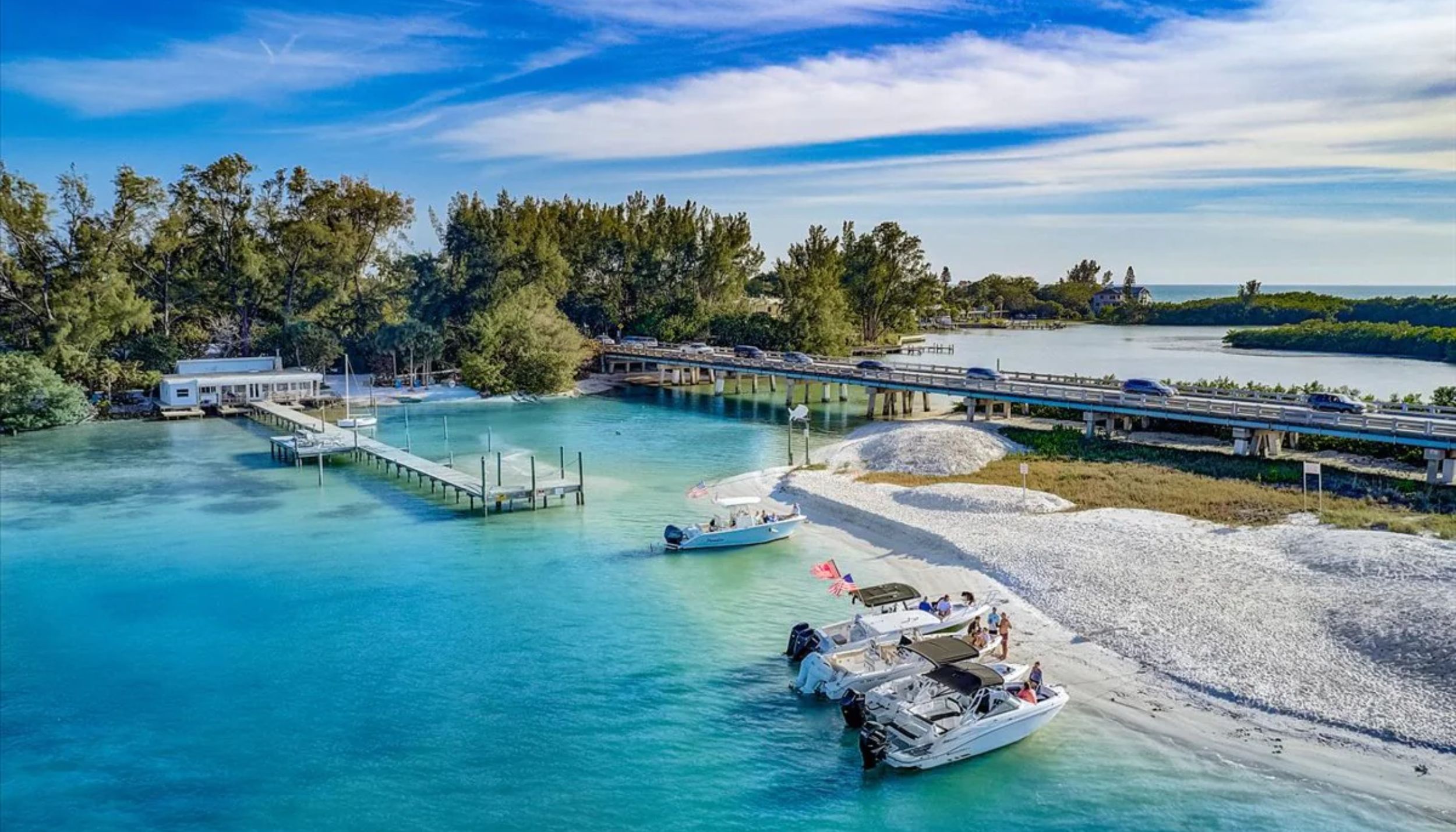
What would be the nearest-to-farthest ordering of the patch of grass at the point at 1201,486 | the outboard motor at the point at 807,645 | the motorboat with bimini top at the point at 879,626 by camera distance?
the motorboat with bimini top at the point at 879,626 < the outboard motor at the point at 807,645 < the patch of grass at the point at 1201,486

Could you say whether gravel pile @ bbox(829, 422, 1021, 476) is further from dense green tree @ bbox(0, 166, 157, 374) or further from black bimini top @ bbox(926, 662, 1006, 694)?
dense green tree @ bbox(0, 166, 157, 374)

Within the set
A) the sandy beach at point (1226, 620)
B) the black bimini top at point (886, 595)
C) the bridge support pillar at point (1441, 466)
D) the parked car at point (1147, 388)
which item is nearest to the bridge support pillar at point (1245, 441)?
the parked car at point (1147, 388)

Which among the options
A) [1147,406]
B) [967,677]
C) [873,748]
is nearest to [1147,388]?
[1147,406]

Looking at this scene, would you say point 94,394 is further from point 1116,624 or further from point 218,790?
point 1116,624

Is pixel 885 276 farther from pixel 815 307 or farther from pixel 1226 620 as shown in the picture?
pixel 1226 620

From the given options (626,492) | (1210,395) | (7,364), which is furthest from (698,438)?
(7,364)

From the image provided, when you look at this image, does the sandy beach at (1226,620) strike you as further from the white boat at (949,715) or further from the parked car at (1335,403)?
the parked car at (1335,403)

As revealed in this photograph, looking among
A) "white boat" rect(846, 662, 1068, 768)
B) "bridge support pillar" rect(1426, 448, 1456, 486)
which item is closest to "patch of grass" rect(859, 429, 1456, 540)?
"bridge support pillar" rect(1426, 448, 1456, 486)
